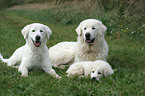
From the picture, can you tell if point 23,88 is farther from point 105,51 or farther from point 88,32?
point 105,51

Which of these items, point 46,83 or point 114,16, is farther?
point 114,16

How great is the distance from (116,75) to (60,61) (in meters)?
2.31

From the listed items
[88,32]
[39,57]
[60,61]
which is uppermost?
[88,32]

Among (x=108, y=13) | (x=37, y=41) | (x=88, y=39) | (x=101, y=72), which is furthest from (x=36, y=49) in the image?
(x=108, y=13)

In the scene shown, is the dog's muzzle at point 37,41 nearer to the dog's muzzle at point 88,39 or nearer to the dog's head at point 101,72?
the dog's muzzle at point 88,39

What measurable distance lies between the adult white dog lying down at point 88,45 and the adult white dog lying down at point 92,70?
0.73 m

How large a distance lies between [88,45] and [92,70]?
1.09 meters

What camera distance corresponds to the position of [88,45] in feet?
17.9

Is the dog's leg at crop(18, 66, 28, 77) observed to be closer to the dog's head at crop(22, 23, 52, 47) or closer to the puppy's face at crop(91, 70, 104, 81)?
the dog's head at crop(22, 23, 52, 47)

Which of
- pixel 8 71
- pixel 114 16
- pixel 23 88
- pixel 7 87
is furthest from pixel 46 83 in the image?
pixel 114 16

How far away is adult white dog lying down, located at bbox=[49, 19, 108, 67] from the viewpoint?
5.18m

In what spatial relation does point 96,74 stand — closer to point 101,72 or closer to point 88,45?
point 101,72

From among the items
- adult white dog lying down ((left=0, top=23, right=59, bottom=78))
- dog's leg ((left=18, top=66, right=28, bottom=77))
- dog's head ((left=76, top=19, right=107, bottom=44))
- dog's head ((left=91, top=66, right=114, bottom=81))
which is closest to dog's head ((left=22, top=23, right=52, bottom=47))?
adult white dog lying down ((left=0, top=23, right=59, bottom=78))

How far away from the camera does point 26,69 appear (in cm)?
481
